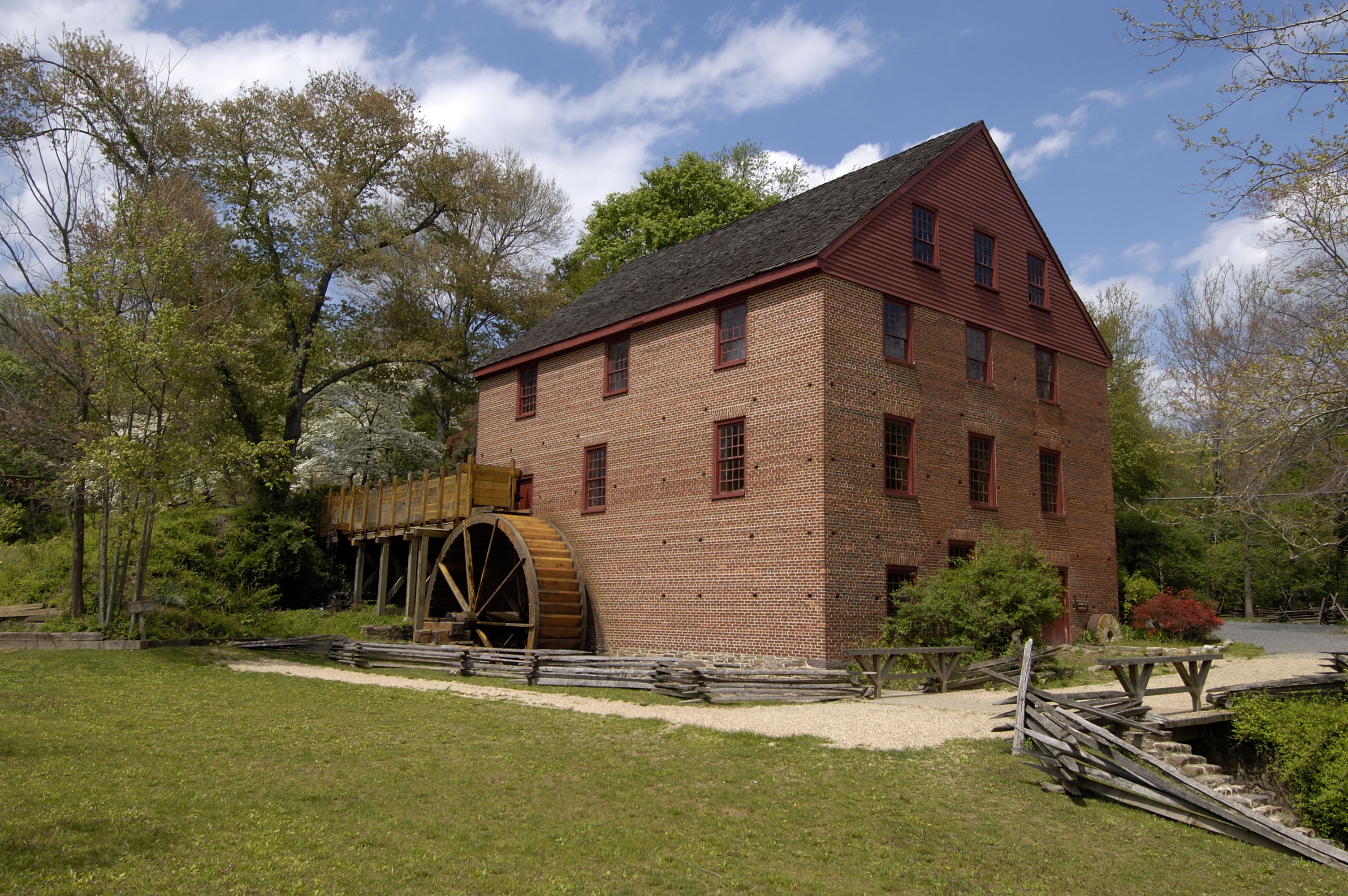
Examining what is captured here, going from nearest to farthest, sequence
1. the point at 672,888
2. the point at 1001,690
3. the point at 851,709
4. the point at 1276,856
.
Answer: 1. the point at 672,888
2. the point at 1276,856
3. the point at 851,709
4. the point at 1001,690

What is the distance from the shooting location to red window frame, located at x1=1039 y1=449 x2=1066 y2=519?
21656 millimetres

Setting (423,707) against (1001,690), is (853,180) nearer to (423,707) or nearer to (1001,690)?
(1001,690)

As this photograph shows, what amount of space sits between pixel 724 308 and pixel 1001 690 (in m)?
8.62

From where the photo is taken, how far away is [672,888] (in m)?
6.69

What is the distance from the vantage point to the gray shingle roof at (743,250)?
18703 mm

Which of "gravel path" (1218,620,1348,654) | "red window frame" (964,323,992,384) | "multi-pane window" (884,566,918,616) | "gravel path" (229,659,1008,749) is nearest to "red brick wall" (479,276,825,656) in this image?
"multi-pane window" (884,566,918,616)

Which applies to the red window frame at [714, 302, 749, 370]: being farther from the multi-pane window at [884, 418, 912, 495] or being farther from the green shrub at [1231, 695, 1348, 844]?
the green shrub at [1231, 695, 1348, 844]

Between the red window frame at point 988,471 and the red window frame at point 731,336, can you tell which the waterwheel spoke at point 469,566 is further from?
the red window frame at point 988,471

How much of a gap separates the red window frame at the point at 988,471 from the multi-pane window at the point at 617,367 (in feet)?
24.2

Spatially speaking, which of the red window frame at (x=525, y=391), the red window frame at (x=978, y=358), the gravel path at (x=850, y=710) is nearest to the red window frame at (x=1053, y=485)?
the red window frame at (x=978, y=358)

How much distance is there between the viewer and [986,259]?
2133 centimetres

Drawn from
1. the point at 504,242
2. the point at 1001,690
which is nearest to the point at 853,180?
the point at 1001,690

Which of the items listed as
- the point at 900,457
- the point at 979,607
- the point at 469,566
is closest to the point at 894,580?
the point at 979,607

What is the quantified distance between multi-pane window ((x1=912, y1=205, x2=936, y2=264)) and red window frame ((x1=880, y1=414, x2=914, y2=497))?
347cm
